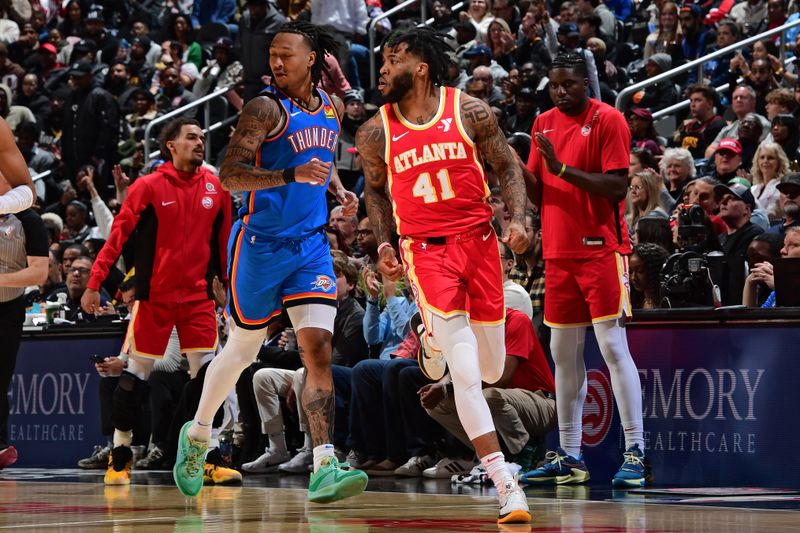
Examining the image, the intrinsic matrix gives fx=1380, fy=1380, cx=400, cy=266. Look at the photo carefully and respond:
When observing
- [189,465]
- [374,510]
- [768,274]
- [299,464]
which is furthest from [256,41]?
[374,510]

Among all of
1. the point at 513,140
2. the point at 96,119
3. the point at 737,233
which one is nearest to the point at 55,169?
the point at 96,119

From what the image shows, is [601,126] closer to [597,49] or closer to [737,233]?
[737,233]

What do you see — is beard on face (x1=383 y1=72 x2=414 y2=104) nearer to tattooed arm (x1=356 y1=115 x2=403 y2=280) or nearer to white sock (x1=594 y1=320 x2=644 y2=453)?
tattooed arm (x1=356 y1=115 x2=403 y2=280)

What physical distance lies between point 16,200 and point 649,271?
4280 mm

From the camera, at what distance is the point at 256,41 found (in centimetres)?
1566

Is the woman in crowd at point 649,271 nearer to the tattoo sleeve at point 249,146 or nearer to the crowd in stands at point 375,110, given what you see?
the crowd in stands at point 375,110

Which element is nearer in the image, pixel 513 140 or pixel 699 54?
pixel 513 140

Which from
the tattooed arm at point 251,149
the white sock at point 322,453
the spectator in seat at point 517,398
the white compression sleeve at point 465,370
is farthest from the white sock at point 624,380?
the tattooed arm at point 251,149

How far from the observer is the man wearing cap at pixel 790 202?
9.41 metres

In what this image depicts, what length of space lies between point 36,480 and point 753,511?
17.2 ft

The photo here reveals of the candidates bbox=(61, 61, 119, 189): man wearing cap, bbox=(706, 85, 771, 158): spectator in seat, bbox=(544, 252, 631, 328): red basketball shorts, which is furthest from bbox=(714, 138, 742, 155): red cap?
bbox=(61, 61, 119, 189): man wearing cap

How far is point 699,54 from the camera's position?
15.5 meters

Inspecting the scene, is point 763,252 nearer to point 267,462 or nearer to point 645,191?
point 645,191

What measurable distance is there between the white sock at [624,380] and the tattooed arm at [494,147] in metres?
1.64
